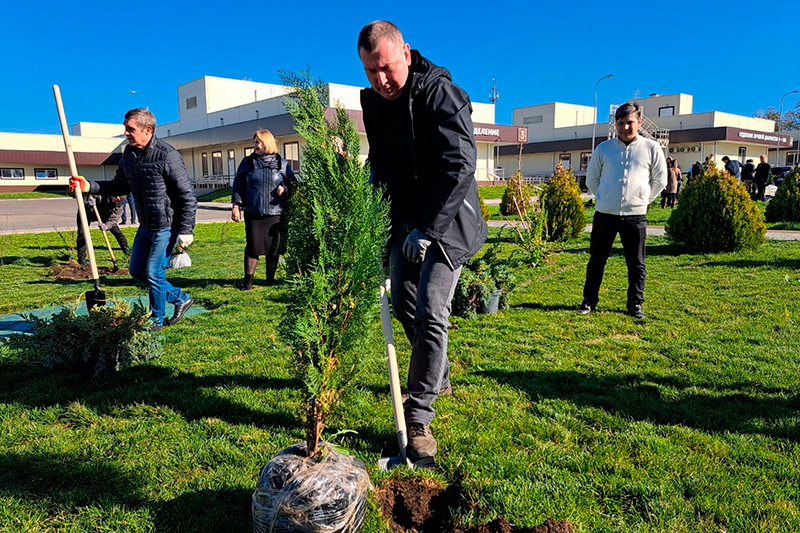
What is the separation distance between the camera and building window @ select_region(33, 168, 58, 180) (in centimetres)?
4903

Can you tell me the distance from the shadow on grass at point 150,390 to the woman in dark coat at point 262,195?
3101 mm

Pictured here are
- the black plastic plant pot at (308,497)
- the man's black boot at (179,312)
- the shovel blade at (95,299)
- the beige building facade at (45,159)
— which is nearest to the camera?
the black plastic plant pot at (308,497)

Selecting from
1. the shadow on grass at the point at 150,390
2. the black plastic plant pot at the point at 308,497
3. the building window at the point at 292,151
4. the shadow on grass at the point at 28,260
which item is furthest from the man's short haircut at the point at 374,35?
the building window at the point at 292,151

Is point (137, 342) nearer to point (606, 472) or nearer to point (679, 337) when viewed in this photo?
point (606, 472)

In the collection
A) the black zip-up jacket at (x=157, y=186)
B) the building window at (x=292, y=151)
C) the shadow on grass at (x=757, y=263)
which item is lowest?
the shadow on grass at (x=757, y=263)

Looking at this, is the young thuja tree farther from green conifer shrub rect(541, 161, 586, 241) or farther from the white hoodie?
green conifer shrub rect(541, 161, 586, 241)

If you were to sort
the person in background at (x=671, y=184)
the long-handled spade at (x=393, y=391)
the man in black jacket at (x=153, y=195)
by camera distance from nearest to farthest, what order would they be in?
the long-handled spade at (x=393, y=391) → the man in black jacket at (x=153, y=195) → the person in background at (x=671, y=184)

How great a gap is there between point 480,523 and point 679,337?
11.3 ft

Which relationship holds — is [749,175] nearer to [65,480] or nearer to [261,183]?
[261,183]

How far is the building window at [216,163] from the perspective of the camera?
45000mm

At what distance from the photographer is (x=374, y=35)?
2436 mm

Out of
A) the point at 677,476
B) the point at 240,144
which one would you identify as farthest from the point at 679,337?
the point at 240,144

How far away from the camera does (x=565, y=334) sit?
5086 mm

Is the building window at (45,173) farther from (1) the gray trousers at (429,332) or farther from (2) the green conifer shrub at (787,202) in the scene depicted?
(1) the gray trousers at (429,332)
